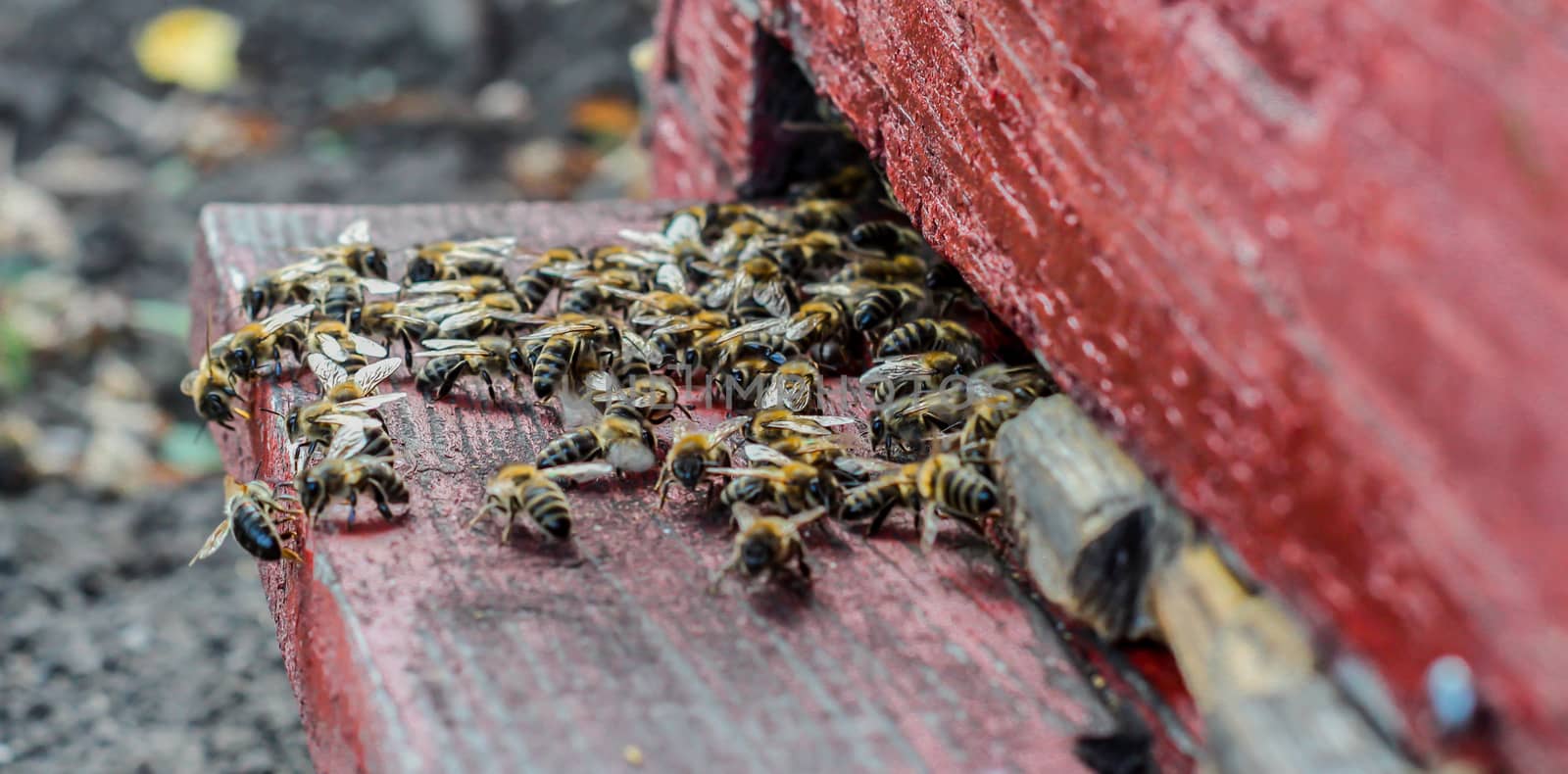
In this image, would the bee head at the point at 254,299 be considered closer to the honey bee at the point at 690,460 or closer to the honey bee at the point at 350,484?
the honey bee at the point at 350,484

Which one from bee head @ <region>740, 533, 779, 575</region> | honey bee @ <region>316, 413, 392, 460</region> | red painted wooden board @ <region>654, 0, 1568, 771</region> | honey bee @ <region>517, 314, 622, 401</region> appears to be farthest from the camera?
honey bee @ <region>517, 314, 622, 401</region>

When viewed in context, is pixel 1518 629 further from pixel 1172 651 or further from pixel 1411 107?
pixel 1172 651

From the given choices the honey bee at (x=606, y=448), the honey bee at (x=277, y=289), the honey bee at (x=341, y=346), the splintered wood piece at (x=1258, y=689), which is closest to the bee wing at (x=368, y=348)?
the honey bee at (x=341, y=346)

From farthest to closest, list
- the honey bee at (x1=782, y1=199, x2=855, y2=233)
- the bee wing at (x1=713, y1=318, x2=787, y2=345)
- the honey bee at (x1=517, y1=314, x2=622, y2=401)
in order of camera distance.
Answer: the honey bee at (x1=782, y1=199, x2=855, y2=233)
the bee wing at (x1=713, y1=318, x2=787, y2=345)
the honey bee at (x1=517, y1=314, x2=622, y2=401)

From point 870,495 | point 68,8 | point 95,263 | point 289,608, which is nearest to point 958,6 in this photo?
point 870,495

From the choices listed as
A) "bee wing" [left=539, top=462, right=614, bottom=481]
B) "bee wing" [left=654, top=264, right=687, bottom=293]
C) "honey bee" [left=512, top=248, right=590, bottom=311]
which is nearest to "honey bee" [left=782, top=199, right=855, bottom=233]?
"bee wing" [left=654, top=264, right=687, bottom=293]

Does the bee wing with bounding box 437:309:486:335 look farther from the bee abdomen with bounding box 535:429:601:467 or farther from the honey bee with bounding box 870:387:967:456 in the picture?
the honey bee with bounding box 870:387:967:456
